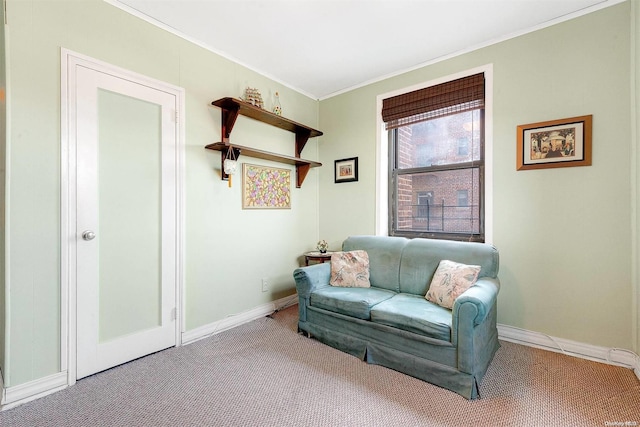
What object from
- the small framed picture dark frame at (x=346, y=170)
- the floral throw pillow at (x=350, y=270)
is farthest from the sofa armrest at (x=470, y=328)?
the small framed picture dark frame at (x=346, y=170)

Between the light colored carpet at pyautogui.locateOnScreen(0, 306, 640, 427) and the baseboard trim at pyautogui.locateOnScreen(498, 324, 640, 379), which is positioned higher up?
the baseboard trim at pyautogui.locateOnScreen(498, 324, 640, 379)

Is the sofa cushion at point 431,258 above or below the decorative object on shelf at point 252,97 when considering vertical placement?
below

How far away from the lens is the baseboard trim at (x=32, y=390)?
5.34ft

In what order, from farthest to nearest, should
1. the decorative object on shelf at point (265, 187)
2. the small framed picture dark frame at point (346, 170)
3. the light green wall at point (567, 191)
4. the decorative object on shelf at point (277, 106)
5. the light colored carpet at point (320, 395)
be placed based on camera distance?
the small framed picture dark frame at point (346, 170), the decorative object on shelf at point (277, 106), the decorative object on shelf at point (265, 187), the light green wall at point (567, 191), the light colored carpet at point (320, 395)

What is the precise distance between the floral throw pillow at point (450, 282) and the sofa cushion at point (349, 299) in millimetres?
368

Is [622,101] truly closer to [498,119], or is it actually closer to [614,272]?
[498,119]

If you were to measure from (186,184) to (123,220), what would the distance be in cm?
55

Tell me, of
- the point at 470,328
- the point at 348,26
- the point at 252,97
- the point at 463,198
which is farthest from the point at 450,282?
the point at 252,97

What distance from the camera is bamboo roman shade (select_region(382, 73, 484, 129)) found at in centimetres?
260

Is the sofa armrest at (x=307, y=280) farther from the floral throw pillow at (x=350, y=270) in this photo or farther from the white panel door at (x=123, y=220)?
the white panel door at (x=123, y=220)

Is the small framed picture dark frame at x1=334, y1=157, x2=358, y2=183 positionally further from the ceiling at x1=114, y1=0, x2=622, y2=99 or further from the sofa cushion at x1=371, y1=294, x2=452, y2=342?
the sofa cushion at x1=371, y1=294, x2=452, y2=342

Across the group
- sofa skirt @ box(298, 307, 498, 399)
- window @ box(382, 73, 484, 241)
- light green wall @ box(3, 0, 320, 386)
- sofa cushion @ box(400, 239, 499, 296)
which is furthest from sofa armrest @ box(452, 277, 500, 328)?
light green wall @ box(3, 0, 320, 386)

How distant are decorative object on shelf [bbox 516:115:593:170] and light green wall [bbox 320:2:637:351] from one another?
0.16ft

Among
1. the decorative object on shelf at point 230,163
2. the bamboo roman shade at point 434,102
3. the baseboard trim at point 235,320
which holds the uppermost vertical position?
the bamboo roman shade at point 434,102
